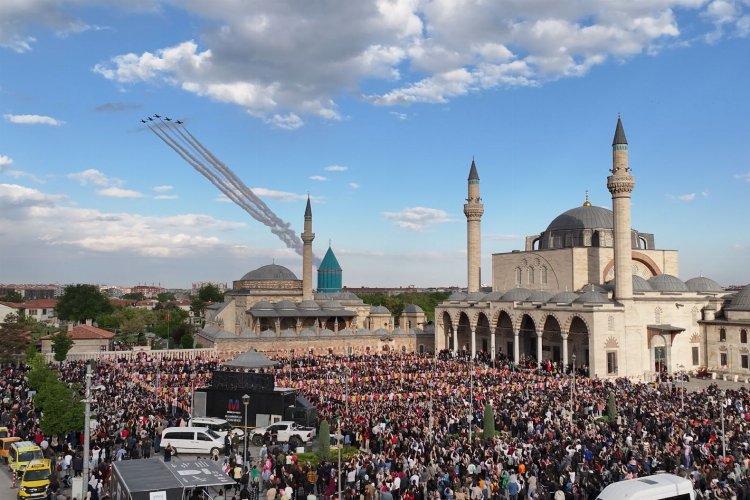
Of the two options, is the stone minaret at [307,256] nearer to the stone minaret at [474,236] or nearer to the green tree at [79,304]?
the stone minaret at [474,236]

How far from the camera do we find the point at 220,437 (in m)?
19.6

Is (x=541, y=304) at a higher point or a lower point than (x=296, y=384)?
higher

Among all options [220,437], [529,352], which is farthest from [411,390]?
[529,352]

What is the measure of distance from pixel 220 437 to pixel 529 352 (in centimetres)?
3234

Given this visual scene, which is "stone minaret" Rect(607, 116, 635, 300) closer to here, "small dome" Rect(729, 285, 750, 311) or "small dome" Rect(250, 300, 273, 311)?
"small dome" Rect(729, 285, 750, 311)

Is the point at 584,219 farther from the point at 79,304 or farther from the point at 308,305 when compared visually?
the point at 79,304

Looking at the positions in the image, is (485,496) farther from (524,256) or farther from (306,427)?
(524,256)

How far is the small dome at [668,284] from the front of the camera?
42062mm

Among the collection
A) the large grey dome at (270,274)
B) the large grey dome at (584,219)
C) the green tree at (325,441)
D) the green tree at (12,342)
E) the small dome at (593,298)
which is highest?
the large grey dome at (584,219)

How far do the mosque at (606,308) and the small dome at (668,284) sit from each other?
7 cm

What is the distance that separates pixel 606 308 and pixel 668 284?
7.74 meters

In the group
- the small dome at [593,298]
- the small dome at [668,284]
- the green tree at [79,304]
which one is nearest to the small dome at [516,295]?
the small dome at [593,298]

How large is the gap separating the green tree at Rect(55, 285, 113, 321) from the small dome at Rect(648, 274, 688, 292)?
66.5 meters

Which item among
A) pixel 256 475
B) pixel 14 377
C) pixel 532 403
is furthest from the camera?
pixel 14 377
